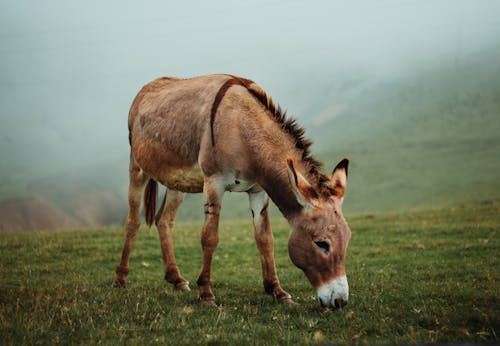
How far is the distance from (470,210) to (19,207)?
3948 centimetres

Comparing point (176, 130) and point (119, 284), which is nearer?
point (176, 130)

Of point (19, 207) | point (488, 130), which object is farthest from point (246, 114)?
point (488, 130)

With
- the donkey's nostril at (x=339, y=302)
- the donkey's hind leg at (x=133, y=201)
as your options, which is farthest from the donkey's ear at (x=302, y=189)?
the donkey's hind leg at (x=133, y=201)

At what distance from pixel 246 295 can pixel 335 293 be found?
2.43 m

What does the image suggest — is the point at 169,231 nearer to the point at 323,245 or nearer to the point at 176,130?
the point at 176,130

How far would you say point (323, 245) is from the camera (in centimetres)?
657

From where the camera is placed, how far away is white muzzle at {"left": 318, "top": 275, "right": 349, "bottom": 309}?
20.9 ft

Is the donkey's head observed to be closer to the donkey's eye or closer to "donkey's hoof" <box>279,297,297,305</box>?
the donkey's eye

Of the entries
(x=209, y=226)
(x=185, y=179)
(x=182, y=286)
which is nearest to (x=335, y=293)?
(x=209, y=226)

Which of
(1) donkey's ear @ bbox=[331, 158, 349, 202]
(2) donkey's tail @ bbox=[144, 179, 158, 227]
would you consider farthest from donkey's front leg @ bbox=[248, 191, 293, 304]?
(2) donkey's tail @ bbox=[144, 179, 158, 227]

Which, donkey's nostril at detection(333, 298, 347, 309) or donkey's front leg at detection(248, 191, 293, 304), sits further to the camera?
donkey's front leg at detection(248, 191, 293, 304)

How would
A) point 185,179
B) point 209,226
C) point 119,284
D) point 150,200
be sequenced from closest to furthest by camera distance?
point 209,226, point 185,179, point 119,284, point 150,200

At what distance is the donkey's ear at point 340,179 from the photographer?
6.91 m

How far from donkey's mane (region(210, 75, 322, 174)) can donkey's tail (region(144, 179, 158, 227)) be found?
343 centimetres
